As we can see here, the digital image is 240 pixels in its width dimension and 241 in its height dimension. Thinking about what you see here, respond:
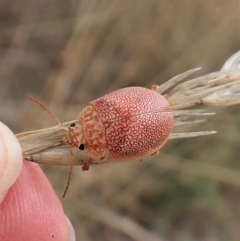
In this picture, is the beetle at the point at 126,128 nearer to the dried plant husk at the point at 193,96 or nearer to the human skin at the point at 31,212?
the dried plant husk at the point at 193,96

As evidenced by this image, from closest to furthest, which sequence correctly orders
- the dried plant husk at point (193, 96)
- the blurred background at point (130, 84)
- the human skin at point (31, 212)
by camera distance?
1. the dried plant husk at point (193, 96)
2. the human skin at point (31, 212)
3. the blurred background at point (130, 84)

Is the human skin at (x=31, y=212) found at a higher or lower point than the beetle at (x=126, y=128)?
lower

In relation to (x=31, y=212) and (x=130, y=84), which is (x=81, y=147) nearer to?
(x=31, y=212)

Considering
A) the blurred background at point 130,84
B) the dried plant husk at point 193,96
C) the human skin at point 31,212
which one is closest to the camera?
the dried plant husk at point 193,96

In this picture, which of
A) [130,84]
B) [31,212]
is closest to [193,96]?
[31,212]

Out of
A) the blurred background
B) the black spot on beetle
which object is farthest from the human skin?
the blurred background

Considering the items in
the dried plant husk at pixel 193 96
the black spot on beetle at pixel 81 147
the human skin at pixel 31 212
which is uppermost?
the dried plant husk at pixel 193 96

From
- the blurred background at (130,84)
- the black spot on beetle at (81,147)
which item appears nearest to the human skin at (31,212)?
the black spot on beetle at (81,147)

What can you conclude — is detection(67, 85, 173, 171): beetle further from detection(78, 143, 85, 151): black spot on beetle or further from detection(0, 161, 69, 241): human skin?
detection(0, 161, 69, 241): human skin

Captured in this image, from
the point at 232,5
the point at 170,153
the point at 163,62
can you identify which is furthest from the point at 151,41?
the point at 170,153
